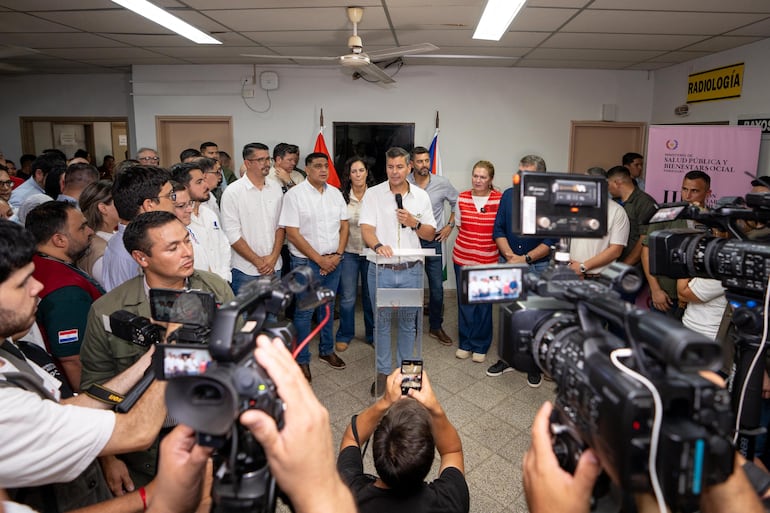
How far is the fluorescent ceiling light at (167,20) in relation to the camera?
3512 millimetres

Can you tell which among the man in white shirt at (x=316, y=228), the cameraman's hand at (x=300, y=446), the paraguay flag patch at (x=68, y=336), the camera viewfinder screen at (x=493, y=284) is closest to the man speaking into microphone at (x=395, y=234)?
the man in white shirt at (x=316, y=228)

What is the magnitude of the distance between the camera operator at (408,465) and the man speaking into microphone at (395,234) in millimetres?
1709

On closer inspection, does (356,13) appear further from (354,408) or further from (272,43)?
(354,408)

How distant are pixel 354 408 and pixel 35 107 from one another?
7153 mm

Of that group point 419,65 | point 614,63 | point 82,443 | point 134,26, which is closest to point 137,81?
point 134,26

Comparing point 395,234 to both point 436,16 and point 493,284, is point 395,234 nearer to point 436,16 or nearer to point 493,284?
point 436,16

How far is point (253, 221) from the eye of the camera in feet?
12.4

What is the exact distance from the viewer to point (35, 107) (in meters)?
7.16

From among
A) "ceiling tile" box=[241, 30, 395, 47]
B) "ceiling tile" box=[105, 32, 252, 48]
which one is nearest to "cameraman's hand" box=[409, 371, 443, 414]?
"ceiling tile" box=[241, 30, 395, 47]

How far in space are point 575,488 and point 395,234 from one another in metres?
2.90

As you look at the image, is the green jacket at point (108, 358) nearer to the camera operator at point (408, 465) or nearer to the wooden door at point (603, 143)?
the camera operator at point (408, 465)

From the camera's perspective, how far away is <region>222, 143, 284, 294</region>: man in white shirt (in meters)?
3.73

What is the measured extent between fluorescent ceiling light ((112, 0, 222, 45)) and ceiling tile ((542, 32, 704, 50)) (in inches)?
126

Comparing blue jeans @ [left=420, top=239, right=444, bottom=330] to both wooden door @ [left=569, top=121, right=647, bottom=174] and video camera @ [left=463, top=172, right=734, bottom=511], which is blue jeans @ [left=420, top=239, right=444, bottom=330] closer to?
wooden door @ [left=569, top=121, right=647, bottom=174]
